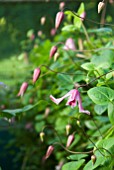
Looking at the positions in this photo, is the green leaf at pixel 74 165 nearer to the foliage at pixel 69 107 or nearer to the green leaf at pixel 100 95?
the foliage at pixel 69 107

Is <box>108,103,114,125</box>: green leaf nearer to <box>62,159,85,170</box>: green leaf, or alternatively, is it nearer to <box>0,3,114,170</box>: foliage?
<box>0,3,114,170</box>: foliage

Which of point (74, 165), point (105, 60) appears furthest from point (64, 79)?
point (74, 165)

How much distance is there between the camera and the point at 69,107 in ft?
5.38

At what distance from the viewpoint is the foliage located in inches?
39.9

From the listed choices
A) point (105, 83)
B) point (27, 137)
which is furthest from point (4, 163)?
point (105, 83)

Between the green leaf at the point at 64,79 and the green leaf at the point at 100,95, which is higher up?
the green leaf at the point at 100,95

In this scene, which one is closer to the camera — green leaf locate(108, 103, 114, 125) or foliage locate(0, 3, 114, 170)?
green leaf locate(108, 103, 114, 125)

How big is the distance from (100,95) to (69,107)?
76cm

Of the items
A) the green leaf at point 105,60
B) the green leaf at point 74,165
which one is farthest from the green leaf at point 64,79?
the green leaf at point 74,165

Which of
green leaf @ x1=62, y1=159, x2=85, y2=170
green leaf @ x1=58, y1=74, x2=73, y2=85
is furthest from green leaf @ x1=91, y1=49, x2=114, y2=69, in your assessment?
green leaf @ x1=62, y1=159, x2=85, y2=170

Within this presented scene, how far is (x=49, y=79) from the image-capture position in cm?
210

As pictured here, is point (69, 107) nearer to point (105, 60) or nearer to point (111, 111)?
point (105, 60)

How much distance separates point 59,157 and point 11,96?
21.9 inches

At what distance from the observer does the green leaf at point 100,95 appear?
0.88m
